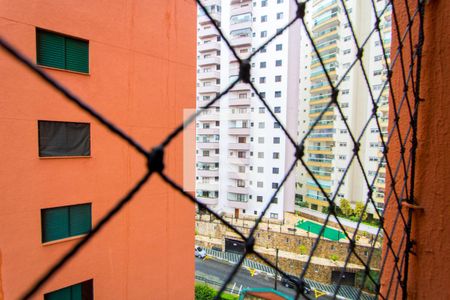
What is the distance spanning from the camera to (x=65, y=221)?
2.24 meters

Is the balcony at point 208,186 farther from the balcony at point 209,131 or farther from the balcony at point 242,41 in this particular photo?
the balcony at point 242,41

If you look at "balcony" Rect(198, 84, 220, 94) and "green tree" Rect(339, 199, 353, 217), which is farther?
"balcony" Rect(198, 84, 220, 94)

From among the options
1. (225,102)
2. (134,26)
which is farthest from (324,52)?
(134,26)

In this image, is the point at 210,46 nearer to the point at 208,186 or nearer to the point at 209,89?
the point at 209,89

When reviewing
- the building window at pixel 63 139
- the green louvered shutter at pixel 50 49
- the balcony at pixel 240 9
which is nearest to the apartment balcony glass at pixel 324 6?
the balcony at pixel 240 9

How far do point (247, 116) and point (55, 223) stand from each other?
303 inches

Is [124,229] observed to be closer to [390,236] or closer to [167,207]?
[167,207]

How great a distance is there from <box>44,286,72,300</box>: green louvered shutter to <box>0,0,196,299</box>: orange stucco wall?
83mm

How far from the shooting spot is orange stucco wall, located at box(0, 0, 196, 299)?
77.1 inches

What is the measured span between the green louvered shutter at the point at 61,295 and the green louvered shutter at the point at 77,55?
81.8 inches

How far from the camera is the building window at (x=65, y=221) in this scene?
2.13 metres

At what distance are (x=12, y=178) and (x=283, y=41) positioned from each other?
909cm

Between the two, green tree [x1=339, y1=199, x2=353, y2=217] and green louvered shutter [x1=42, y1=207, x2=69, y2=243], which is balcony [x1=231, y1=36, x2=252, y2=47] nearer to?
green tree [x1=339, y1=199, x2=353, y2=217]

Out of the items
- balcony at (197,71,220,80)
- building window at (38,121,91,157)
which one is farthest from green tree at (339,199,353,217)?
building window at (38,121,91,157)
